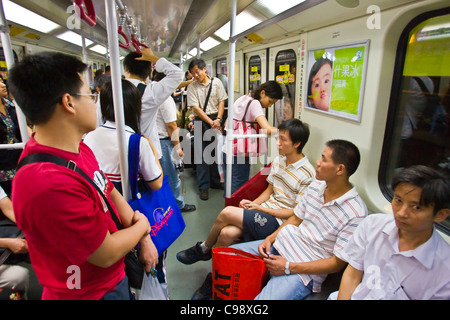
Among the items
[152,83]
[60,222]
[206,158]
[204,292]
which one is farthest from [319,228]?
[206,158]

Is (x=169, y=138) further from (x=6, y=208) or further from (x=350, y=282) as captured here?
(x=350, y=282)

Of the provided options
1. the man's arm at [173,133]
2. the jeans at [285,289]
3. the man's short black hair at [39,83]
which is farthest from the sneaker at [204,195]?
the man's short black hair at [39,83]

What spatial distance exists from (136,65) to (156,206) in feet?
4.98

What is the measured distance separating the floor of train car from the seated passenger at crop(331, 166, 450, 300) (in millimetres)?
470

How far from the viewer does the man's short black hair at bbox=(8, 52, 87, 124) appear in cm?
83

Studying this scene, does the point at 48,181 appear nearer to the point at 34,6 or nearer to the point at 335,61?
the point at 335,61

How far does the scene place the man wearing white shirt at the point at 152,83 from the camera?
2.27m

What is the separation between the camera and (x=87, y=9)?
161 cm

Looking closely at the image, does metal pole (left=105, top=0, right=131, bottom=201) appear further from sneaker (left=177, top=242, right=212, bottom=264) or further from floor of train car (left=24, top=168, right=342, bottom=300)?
floor of train car (left=24, top=168, right=342, bottom=300)

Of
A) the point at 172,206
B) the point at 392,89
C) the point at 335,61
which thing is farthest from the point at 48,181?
the point at 335,61

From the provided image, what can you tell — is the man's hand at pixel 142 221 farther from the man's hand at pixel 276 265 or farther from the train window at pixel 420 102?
the train window at pixel 420 102

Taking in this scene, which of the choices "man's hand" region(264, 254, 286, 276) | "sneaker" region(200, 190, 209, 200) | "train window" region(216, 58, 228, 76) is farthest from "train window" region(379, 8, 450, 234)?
"train window" region(216, 58, 228, 76)
